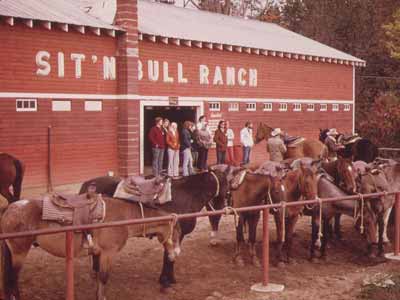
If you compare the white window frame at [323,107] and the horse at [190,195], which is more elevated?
the white window frame at [323,107]

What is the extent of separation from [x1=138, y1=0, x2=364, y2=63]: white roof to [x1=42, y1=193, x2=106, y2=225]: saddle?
13937 mm

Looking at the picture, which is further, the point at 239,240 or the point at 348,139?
the point at 348,139

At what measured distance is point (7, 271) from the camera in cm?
792

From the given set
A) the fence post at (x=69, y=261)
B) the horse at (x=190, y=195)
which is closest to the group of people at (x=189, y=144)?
the horse at (x=190, y=195)

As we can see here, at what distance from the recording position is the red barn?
719 inches

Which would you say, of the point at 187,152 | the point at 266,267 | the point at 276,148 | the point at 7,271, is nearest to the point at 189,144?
the point at 187,152

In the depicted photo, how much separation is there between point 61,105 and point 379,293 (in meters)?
13.4

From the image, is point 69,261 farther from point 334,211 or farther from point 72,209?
point 334,211

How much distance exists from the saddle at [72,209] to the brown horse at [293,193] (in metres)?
3.79

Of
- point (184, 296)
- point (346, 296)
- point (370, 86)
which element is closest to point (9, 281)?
point (184, 296)

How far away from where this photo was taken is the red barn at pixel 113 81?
18266mm

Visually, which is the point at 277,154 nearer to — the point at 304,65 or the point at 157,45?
the point at 157,45

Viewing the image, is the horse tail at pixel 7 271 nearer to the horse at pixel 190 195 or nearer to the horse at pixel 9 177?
the horse at pixel 190 195

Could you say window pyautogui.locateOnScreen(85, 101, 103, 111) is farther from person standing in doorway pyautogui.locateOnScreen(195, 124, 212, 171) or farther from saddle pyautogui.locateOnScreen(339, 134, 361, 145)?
saddle pyautogui.locateOnScreen(339, 134, 361, 145)
